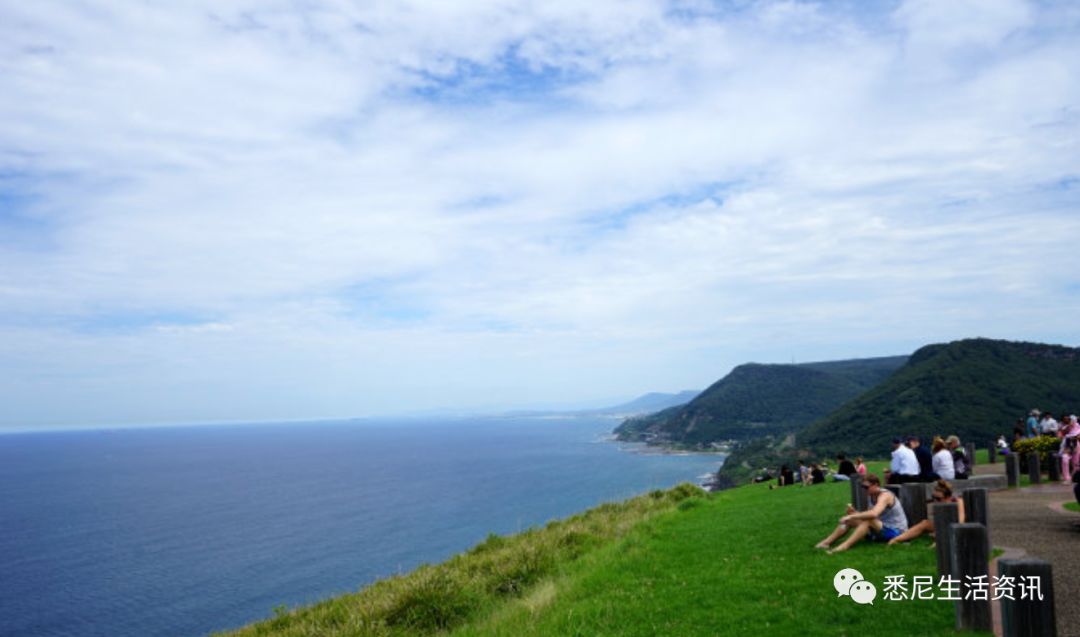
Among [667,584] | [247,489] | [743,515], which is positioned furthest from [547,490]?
[667,584]

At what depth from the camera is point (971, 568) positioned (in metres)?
6.30

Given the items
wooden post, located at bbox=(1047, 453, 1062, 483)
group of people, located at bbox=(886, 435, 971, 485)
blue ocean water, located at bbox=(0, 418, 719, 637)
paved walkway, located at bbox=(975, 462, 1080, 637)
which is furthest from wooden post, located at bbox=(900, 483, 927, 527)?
blue ocean water, located at bbox=(0, 418, 719, 637)

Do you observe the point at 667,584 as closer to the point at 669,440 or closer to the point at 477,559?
the point at 477,559

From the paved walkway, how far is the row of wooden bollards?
2.38 ft

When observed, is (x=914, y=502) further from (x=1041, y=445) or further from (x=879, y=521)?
(x=1041, y=445)

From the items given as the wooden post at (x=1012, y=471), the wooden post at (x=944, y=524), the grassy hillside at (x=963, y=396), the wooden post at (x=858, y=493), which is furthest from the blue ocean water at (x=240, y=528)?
the grassy hillside at (x=963, y=396)

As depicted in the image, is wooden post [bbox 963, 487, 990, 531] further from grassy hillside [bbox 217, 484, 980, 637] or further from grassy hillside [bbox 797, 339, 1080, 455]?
grassy hillside [bbox 797, 339, 1080, 455]

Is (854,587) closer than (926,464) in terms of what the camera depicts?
Yes

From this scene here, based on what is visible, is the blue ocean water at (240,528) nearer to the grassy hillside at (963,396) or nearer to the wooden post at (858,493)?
the wooden post at (858,493)

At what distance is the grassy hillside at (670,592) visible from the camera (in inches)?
313

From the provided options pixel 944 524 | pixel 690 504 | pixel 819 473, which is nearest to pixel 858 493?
pixel 944 524

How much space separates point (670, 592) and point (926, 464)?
999 cm

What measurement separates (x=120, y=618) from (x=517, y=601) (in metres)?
52.4

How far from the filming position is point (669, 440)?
199625 mm
